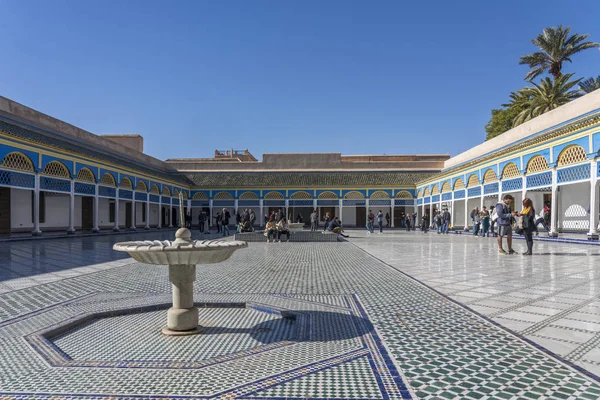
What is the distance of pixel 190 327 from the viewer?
358 cm

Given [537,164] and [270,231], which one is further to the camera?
[537,164]

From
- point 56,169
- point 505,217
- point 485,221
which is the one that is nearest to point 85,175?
point 56,169

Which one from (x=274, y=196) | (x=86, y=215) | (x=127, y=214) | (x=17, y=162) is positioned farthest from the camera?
(x=274, y=196)

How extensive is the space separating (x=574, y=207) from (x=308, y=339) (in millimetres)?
20224

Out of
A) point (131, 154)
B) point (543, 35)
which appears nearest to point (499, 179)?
point (543, 35)

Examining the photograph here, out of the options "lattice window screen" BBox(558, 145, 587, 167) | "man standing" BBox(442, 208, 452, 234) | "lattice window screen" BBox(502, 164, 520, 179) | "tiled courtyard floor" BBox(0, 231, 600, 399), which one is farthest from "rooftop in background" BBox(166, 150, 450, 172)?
"tiled courtyard floor" BBox(0, 231, 600, 399)

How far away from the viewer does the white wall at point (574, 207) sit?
59.9 ft

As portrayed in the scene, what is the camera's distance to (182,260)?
352cm

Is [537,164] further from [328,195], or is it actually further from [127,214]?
[127,214]

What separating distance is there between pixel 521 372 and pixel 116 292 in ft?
15.4

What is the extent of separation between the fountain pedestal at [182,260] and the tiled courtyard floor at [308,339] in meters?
0.18

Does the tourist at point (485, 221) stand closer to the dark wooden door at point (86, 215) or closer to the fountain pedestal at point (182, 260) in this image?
the fountain pedestal at point (182, 260)

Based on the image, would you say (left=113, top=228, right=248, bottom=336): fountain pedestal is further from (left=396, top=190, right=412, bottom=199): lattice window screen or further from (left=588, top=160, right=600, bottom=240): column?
(left=396, top=190, right=412, bottom=199): lattice window screen

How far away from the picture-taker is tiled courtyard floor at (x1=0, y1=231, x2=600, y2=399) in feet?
7.79
